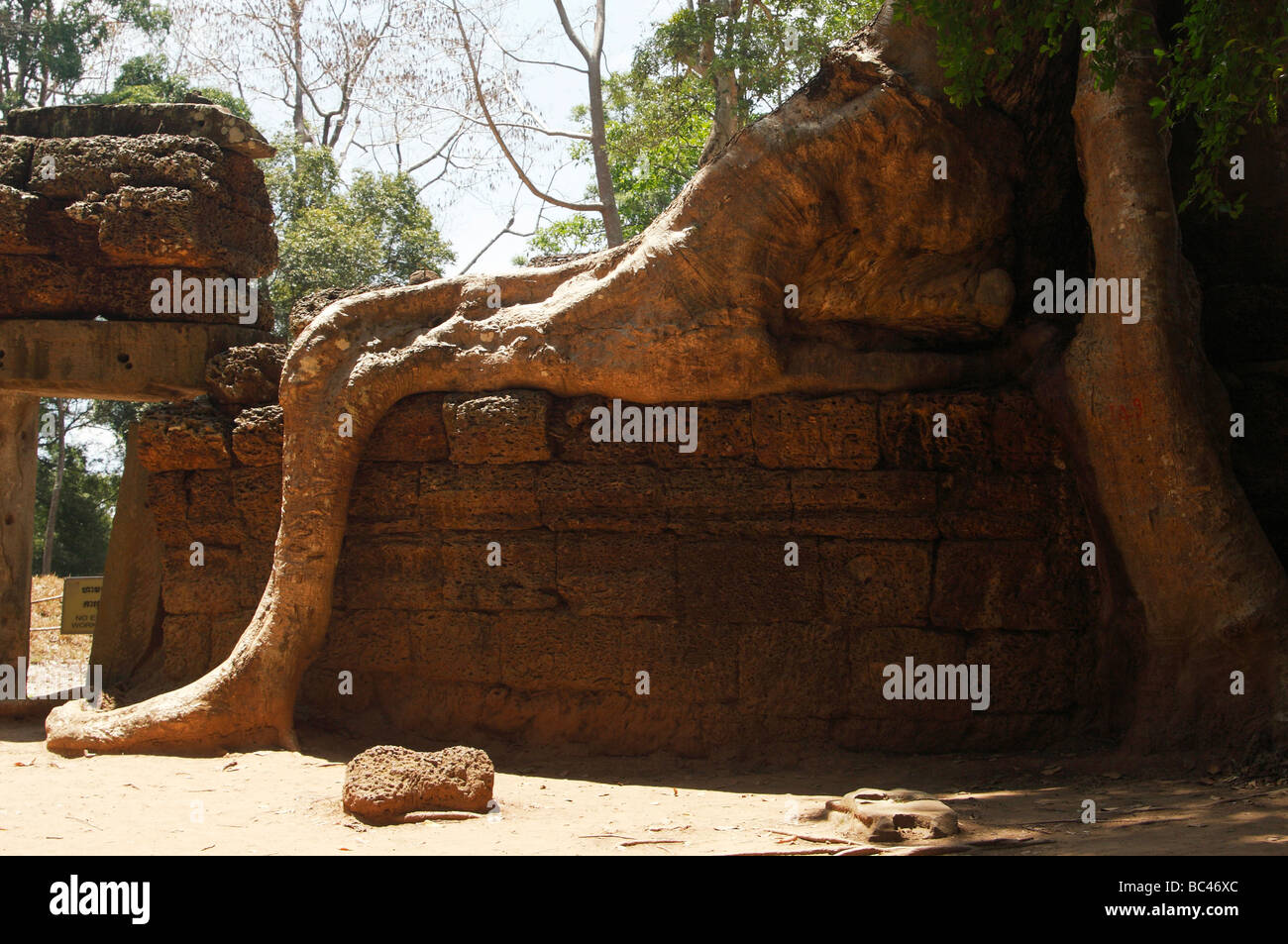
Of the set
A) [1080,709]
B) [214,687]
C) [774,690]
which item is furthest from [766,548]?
[214,687]

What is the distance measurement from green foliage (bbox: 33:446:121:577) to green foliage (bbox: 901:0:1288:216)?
1942cm

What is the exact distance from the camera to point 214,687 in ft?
19.1

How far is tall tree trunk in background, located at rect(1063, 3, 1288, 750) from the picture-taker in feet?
16.0

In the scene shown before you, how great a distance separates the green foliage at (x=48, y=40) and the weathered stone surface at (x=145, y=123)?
13.9m

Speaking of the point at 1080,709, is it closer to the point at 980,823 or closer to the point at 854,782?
the point at 854,782

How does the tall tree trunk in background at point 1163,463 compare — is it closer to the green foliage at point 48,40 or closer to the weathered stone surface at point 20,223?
the weathered stone surface at point 20,223

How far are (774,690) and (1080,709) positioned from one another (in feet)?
4.83

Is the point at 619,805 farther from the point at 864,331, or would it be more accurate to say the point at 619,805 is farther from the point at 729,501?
the point at 864,331

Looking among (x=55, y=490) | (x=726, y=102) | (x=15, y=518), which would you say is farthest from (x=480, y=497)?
(x=55, y=490)

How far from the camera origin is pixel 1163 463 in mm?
5047

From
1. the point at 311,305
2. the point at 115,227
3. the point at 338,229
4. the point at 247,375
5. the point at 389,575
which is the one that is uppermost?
the point at 338,229

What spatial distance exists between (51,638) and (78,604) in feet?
16.0

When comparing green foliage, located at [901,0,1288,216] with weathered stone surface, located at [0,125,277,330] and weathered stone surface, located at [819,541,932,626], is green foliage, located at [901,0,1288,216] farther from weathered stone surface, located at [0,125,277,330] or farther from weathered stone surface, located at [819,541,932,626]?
weathered stone surface, located at [0,125,277,330]

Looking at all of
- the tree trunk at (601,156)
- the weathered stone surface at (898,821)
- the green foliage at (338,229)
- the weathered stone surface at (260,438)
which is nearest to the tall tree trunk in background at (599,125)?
the tree trunk at (601,156)
